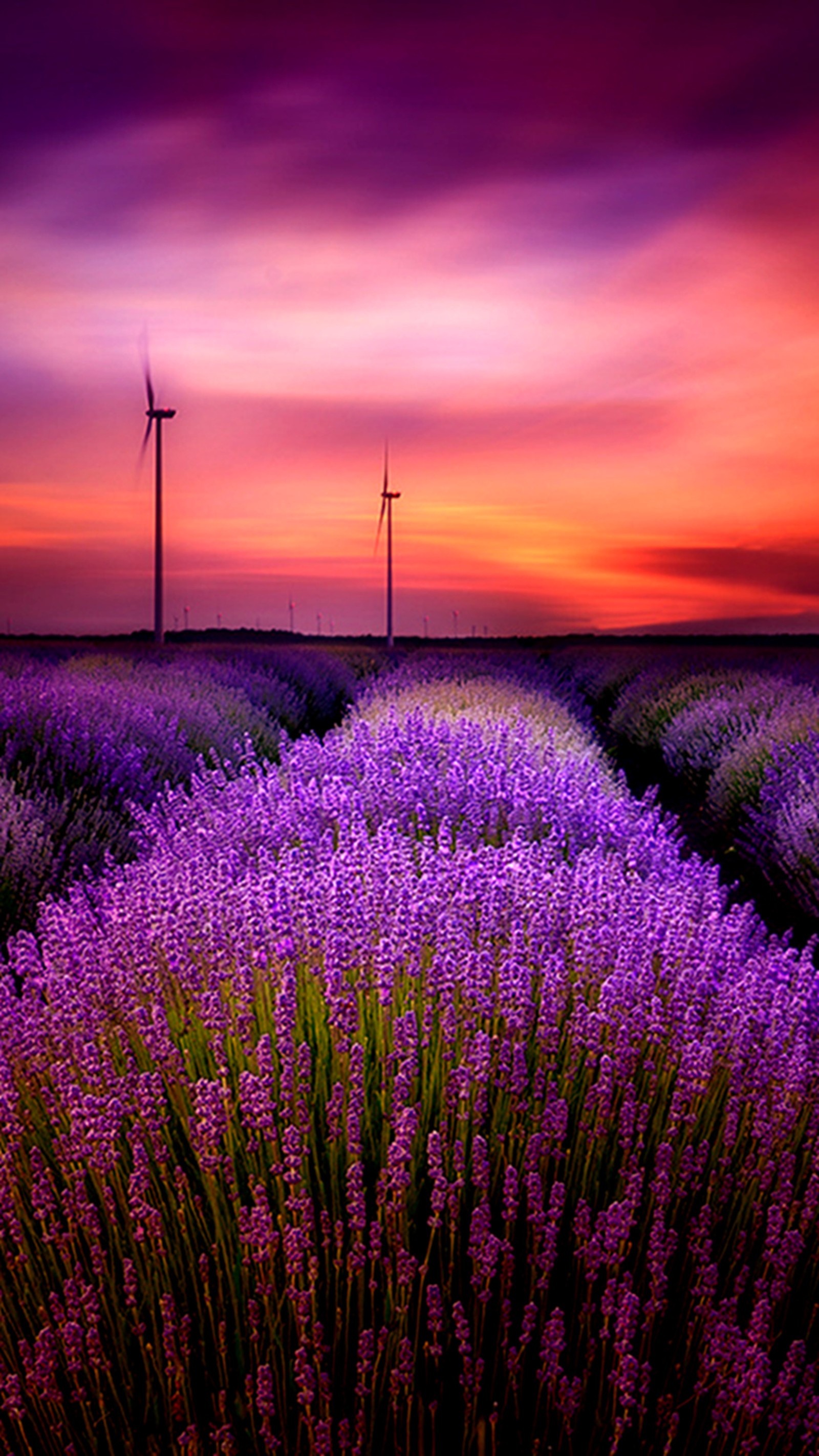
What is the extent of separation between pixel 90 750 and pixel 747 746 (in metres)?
5.97

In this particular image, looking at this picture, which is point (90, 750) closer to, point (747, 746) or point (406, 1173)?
point (406, 1173)

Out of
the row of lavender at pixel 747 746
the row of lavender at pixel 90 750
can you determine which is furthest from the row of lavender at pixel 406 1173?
the row of lavender at pixel 747 746

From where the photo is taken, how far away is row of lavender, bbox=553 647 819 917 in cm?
703

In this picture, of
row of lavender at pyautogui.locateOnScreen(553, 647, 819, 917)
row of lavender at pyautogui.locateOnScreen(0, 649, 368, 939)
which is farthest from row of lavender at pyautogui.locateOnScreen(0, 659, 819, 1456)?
row of lavender at pyautogui.locateOnScreen(553, 647, 819, 917)

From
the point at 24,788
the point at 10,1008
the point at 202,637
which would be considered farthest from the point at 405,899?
the point at 202,637

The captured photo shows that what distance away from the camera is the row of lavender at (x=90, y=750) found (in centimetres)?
513

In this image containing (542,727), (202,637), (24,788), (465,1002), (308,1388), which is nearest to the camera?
(308,1388)

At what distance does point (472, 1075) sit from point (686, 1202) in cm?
53

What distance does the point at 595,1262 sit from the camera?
5.60 ft

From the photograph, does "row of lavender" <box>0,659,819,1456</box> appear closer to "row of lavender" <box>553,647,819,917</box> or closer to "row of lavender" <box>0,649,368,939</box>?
"row of lavender" <box>0,649,368,939</box>

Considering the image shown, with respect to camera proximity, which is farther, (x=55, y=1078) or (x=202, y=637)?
(x=202, y=637)

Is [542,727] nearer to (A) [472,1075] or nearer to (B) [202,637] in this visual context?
(A) [472,1075]

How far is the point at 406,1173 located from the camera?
5.54 ft

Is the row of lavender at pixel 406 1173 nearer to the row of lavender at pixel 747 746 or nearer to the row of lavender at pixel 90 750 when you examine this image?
the row of lavender at pixel 90 750
